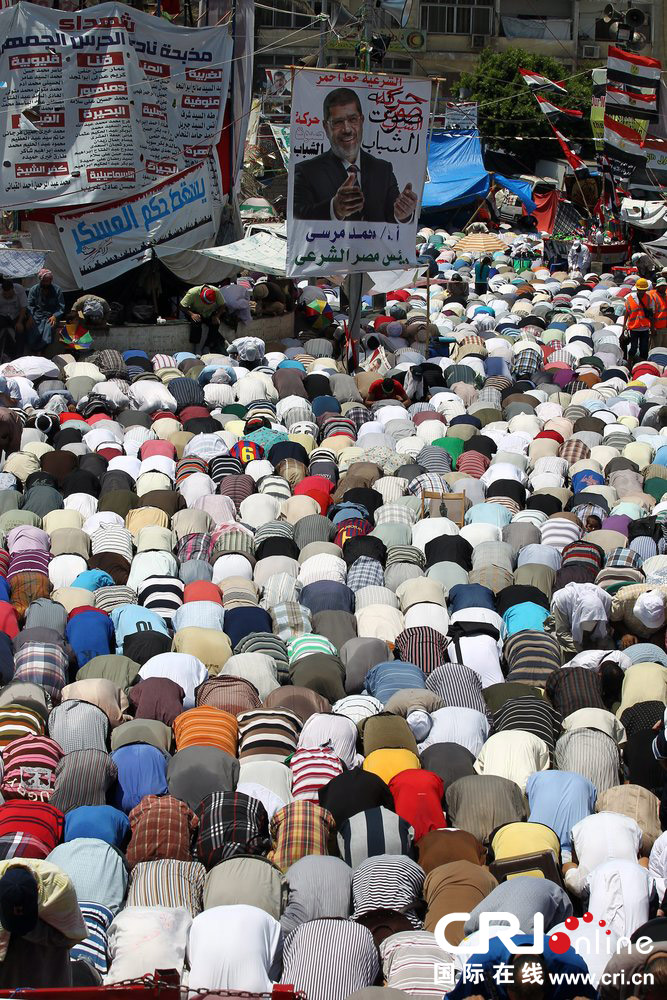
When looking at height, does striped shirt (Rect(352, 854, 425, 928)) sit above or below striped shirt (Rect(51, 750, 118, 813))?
above

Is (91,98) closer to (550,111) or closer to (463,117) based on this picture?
(550,111)

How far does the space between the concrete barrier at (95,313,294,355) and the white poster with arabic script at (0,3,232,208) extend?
171 cm

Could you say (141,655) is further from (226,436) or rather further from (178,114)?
(178,114)

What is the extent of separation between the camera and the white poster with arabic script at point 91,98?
15.4 metres

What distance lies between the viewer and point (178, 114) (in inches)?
655

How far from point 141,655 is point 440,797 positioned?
2.34 meters

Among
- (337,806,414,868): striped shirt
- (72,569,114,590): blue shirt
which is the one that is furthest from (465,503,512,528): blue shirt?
(337,806,414,868): striped shirt

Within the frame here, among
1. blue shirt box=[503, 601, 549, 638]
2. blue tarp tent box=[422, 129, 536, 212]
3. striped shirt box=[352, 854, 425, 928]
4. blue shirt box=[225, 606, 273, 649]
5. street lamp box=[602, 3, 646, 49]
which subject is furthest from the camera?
blue tarp tent box=[422, 129, 536, 212]

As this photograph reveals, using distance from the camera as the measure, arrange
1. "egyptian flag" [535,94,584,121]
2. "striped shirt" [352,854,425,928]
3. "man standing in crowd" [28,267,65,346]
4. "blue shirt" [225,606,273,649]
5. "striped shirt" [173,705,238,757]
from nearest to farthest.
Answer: "striped shirt" [352,854,425,928]
"striped shirt" [173,705,238,757]
"blue shirt" [225,606,273,649]
"man standing in crowd" [28,267,65,346]
"egyptian flag" [535,94,584,121]

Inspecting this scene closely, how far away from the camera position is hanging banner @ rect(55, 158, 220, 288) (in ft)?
53.3

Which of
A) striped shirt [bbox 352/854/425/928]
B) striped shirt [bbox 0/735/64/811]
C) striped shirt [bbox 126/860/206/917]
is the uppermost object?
striped shirt [bbox 352/854/425/928]

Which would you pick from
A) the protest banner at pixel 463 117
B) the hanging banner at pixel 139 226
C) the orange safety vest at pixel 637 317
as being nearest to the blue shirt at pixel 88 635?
the hanging banner at pixel 139 226

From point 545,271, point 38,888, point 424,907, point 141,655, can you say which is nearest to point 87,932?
point 38,888

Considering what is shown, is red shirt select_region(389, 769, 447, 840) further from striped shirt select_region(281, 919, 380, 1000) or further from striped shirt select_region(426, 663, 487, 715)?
striped shirt select_region(281, 919, 380, 1000)
